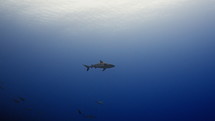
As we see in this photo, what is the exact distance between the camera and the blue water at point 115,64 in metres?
33.2

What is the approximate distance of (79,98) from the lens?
77.6 meters

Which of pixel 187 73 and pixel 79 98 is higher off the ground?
pixel 187 73

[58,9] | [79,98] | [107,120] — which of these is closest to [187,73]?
[107,120]

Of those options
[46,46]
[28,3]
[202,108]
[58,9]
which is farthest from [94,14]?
[202,108]

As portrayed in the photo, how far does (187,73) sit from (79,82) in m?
49.6

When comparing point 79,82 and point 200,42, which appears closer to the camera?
point 200,42

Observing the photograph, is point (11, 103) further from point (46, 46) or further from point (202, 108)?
point (202, 108)

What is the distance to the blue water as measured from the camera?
3325cm

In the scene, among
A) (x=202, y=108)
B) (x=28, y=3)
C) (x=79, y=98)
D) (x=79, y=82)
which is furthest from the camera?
(x=79, y=82)

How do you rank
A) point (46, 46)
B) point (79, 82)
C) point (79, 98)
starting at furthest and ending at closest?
point (79, 82)
point (79, 98)
point (46, 46)

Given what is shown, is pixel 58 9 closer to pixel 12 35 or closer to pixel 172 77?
pixel 12 35

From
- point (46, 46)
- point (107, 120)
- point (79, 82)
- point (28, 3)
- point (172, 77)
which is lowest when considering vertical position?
point (107, 120)

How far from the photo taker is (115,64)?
73.0 m

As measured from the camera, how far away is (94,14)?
20.5 meters
